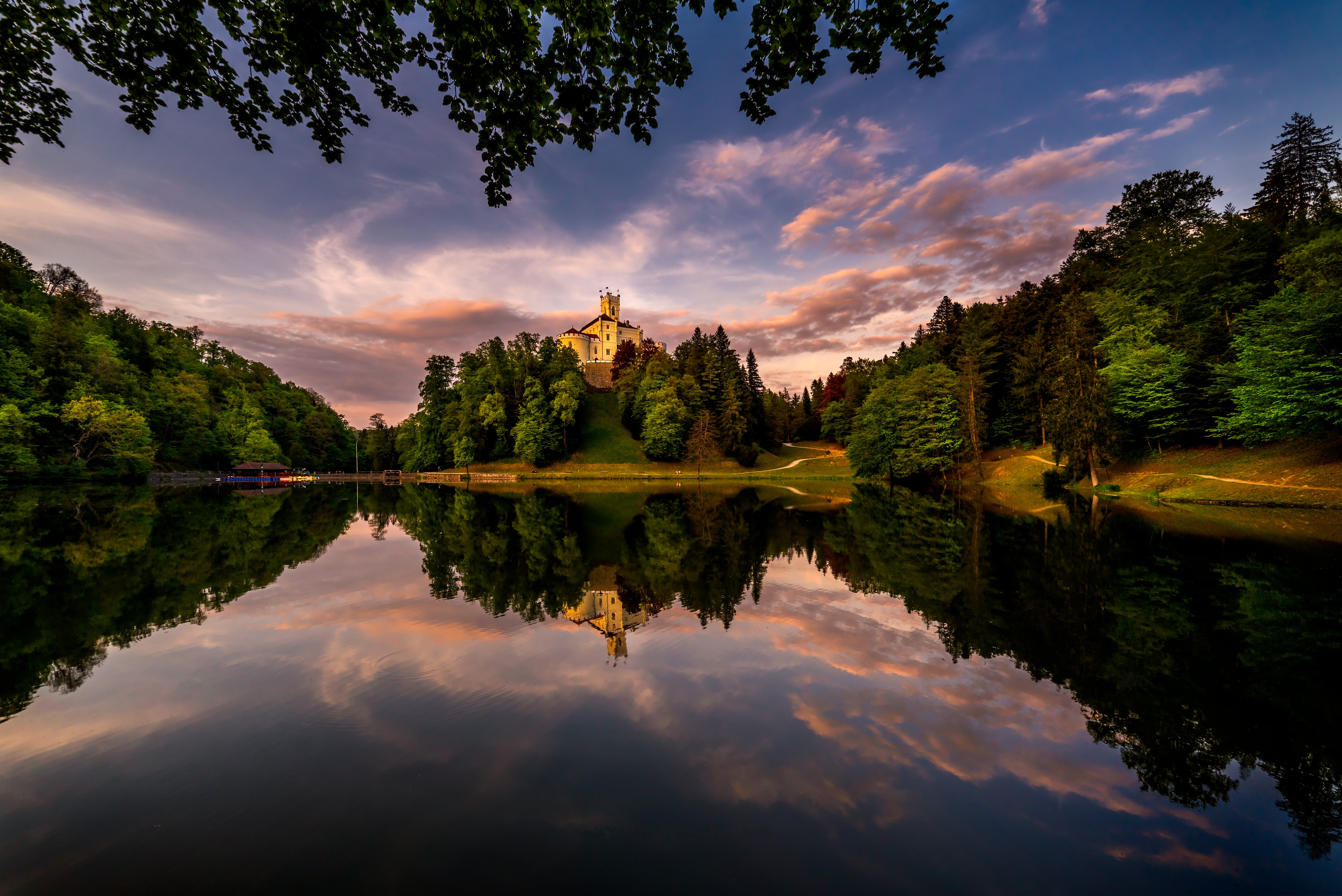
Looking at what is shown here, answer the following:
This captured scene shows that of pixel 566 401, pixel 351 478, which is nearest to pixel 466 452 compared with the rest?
pixel 566 401

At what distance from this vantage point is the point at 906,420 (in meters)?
47.5

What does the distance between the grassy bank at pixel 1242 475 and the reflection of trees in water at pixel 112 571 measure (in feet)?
134

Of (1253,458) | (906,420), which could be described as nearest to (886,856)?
(1253,458)

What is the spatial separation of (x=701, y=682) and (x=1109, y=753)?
4.32 metres

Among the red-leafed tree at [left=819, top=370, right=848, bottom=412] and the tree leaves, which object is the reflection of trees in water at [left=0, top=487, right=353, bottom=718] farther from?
the red-leafed tree at [left=819, top=370, right=848, bottom=412]

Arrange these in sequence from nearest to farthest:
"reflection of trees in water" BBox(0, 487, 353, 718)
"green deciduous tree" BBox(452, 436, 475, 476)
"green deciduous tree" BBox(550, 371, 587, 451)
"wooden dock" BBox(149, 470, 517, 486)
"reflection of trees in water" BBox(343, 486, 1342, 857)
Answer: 1. "reflection of trees in water" BBox(343, 486, 1342, 857)
2. "reflection of trees in water" BBox(0, 487, 353, 718)
3. "wooden dock" BBox(149, 470, 517, 486)
4. "green deciduous tree" BBox(452, 436, 475, 476)
5. "green deciduous tree" BBox(550, 371, 587, 451)

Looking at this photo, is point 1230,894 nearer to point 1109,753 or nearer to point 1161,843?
point 1161,843

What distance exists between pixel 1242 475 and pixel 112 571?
158ft

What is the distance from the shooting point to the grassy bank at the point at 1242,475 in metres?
23.6

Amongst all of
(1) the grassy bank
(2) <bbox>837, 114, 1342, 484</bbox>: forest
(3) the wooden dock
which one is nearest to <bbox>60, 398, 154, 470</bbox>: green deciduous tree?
(3) the wooden dock

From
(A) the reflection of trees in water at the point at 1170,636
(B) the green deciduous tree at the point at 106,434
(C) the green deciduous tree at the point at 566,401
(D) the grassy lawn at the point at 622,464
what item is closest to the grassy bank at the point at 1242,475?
(A) the reflection of trees in water at the point at 1170,636

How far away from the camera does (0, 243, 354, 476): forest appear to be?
4484cm

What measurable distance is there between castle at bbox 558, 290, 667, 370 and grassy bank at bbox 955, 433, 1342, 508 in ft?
261

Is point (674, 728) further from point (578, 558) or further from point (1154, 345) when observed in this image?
point (1154, 345)
